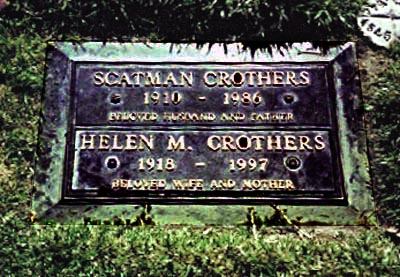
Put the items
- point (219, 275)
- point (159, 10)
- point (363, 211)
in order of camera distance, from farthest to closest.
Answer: point (159, 10) → point (363, 211) → point (219, 275)

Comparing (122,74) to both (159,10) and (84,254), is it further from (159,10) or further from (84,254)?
(84,254)

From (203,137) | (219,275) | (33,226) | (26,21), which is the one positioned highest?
(26,21)

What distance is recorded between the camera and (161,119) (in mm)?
3916

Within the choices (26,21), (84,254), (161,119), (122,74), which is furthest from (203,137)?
(26,21)

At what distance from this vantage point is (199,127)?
3.90 meters

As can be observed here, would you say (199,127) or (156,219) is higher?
(199,127)

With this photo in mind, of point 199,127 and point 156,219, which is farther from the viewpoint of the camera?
point 199,127

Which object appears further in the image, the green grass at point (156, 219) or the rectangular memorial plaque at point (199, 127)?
the rectangular memorial plaque at point (199, 127)

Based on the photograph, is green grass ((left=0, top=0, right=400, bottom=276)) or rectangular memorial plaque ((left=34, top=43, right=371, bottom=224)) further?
rectangular memorial plaque ((left=34, top=43, right=371, bottom=224))

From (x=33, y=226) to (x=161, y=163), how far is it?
2.69 feet

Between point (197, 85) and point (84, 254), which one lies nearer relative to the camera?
point (84, 254)

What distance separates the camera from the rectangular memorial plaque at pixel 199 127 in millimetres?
3750

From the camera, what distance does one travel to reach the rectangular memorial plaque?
375cm

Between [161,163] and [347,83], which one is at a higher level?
[347,83]
